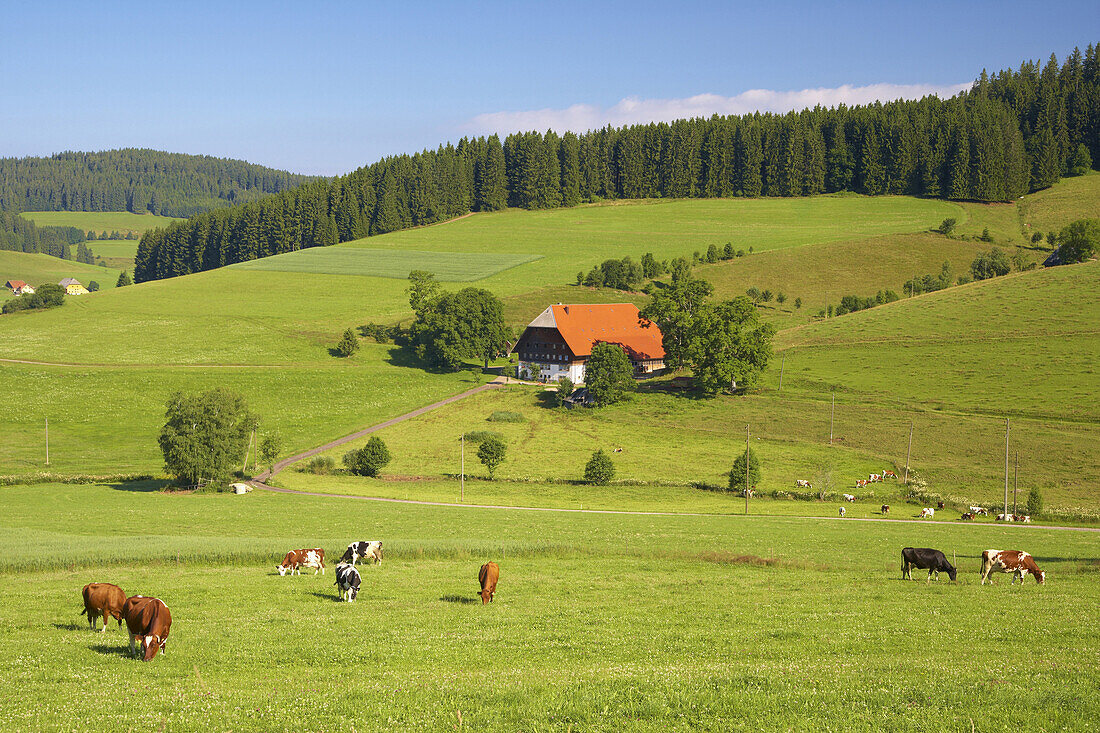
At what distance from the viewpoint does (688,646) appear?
60.4 ft

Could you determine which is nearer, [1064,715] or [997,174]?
[1064,715]

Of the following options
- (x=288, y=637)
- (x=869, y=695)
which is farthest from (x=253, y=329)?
(x=869, y=695)

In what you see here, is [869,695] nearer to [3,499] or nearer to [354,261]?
[3,499]

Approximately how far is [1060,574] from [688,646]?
20484 millimetres

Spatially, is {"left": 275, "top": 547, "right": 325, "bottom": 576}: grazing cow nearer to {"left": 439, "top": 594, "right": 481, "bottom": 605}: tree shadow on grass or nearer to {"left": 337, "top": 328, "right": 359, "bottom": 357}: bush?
{"left": 439, "top": 594, "right": 481, "bottom": 605}: tree shadow on grass

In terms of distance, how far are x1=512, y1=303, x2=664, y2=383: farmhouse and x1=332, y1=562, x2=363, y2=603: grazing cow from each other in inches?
3573

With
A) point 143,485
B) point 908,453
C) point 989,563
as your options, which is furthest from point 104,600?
point 908,453

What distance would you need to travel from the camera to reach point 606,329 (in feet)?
406

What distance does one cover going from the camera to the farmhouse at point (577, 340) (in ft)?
383

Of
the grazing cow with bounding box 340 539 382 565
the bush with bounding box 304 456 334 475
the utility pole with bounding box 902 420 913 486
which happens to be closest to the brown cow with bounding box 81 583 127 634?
the grazing cow with bounding box 340 539 382 565

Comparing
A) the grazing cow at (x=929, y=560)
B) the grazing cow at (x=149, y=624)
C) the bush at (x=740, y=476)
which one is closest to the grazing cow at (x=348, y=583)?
the grazing cow at (x=149, y=624)

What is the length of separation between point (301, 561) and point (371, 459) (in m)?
40.0

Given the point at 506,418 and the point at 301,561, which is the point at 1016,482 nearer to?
the point at 506,418

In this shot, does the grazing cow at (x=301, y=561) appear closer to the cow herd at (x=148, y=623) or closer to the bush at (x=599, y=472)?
the cow herd at (x=148, y=623)
